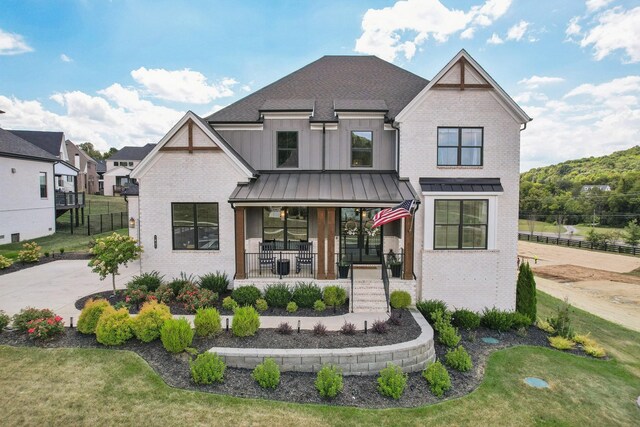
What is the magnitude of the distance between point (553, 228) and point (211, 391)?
8777cm

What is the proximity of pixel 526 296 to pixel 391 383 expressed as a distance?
28.2 feet

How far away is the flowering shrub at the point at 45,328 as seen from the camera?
8633 millimetres

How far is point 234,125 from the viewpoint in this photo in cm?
1463

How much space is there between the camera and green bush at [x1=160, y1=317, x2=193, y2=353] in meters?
8.14

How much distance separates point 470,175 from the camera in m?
12.9

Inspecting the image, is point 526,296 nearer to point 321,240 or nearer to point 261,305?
point 321,240


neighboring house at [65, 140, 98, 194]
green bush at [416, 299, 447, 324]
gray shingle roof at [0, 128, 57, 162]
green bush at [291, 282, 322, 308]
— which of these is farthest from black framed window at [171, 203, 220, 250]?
neighboring house at [65, 140, 98, 194]

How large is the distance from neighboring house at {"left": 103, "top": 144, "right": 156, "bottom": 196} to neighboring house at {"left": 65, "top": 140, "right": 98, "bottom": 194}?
3.02 m

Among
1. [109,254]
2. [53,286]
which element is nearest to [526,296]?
[109,254]

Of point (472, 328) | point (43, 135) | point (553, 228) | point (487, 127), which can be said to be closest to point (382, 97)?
point (487, 127)

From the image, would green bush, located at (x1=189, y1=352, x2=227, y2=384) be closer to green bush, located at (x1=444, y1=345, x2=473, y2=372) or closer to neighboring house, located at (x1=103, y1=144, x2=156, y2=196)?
green bush, located at (x1=444, y1=345, x2=473, y2=372)

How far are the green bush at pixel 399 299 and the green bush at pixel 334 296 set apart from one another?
68.8 inches

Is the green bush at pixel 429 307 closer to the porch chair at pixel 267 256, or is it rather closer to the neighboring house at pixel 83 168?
the porch chair at pixel 267 256

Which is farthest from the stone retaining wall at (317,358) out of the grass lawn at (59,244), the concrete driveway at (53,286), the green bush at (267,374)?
the grass lawn at (59,244)
